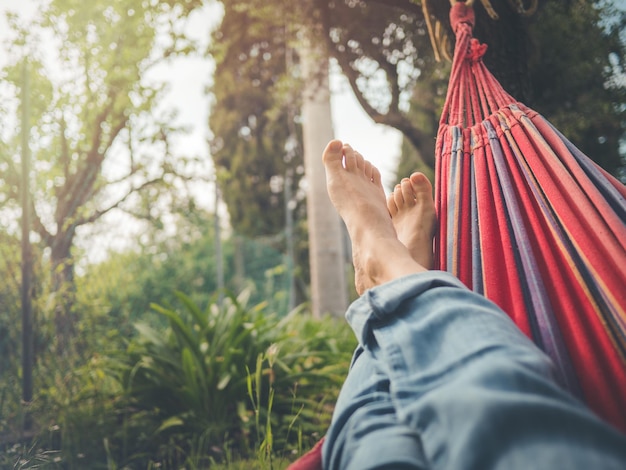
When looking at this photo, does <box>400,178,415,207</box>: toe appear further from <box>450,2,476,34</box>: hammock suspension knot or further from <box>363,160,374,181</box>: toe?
<box>450,2,476,34</box>: hammock suspension knot

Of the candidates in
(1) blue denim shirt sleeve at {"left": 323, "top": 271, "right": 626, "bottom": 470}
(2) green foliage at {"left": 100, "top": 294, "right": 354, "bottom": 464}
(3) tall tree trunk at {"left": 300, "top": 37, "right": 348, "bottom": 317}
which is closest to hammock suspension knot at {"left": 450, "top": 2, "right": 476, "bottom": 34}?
(1) blue denim shirt sleeve at {"left": 323, "top": 271, "right": 626, "bottom": 470}

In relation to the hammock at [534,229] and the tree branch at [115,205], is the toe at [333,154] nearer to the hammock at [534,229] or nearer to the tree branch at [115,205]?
the hammock at [534,229]

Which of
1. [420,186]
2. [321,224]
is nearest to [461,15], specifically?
[420,186]

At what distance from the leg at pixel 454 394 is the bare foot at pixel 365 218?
0.07 m

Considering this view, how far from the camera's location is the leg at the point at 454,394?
0.46 meters

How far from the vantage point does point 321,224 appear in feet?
12.1

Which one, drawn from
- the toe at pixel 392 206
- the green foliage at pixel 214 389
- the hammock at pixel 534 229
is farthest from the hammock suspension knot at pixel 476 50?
the green foliage at pixel 214 389

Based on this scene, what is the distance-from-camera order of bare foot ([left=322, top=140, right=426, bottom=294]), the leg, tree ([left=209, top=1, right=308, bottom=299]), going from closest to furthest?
1. the leg
2. bare foot ([left=322, top=140, right=426, bottom=294])
3. tree ([left=209, top=1, right=308, bottom=299])

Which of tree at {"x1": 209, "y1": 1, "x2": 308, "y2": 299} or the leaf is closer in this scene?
the leaf

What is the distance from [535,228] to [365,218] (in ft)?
1.34

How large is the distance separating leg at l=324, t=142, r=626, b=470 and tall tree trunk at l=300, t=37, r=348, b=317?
2777 mm

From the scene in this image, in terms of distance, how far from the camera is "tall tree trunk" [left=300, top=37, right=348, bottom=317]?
363 cm

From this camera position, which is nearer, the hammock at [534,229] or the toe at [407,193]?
the hammock at [534,229]

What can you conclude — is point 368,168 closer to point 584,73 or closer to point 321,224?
point 584,73
